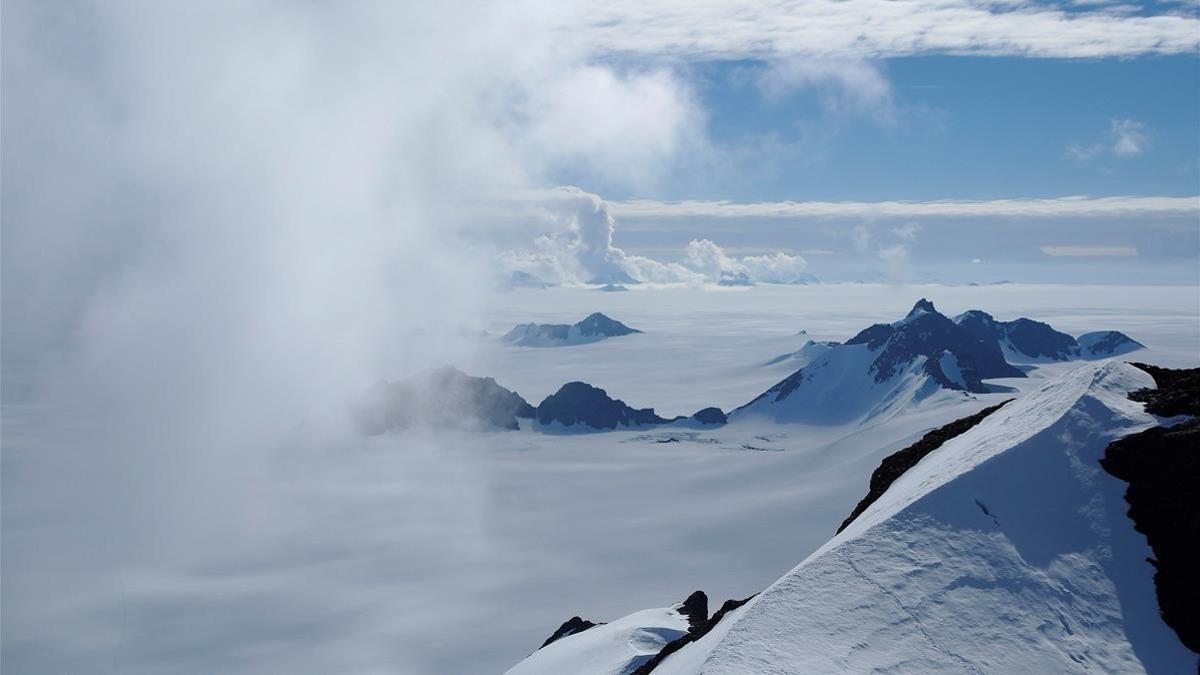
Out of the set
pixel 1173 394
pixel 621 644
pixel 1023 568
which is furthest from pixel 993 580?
pixel 621 644

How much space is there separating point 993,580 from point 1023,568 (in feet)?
4.14

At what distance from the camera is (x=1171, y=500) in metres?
29.0

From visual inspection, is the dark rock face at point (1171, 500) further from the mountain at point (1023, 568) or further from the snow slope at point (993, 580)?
the snow slope at point (993, 580)

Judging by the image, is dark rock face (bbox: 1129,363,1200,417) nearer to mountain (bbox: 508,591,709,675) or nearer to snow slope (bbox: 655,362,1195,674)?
snow slope (bbox: 655,362,1195,674)

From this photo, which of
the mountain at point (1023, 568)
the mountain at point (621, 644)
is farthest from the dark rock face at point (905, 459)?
the mountain at point (621, 644)

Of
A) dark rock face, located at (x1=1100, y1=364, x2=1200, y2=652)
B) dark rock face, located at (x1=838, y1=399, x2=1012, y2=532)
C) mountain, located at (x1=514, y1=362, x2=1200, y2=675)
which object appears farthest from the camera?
dark rock face, located at (x1=838, y1=399, x2=1012, y2=532)

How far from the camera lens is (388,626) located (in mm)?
173625

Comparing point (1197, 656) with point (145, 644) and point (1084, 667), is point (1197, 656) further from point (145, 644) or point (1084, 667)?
point (145, 644)

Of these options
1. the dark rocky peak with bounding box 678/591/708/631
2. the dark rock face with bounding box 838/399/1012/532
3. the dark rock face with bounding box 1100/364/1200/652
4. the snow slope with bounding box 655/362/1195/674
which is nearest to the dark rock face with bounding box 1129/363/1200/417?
the dark rock face with bounding box 1100/364/1200/652

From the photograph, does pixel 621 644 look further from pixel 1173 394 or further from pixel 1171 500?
pixel 1173 394

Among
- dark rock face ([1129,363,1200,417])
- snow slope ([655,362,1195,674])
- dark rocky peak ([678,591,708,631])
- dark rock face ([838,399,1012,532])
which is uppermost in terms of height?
dark rock face ([1129,363,1200,417])

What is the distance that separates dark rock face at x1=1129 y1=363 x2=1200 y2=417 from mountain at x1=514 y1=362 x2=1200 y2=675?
0.36ft

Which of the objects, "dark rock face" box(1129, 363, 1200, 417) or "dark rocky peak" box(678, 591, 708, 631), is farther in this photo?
"dark rocky peak" box(678, 591, 708, 631)

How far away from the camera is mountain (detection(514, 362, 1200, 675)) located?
2653 cm
